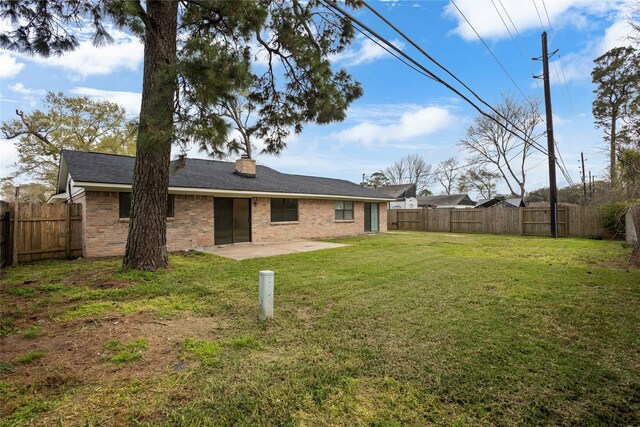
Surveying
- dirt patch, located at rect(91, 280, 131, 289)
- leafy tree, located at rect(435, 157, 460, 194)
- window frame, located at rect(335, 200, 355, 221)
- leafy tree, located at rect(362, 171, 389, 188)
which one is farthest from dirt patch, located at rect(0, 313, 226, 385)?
leafy tree, located at rect(362, 171, 389, 188)

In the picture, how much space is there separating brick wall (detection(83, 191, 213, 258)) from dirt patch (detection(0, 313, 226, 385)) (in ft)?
20.1

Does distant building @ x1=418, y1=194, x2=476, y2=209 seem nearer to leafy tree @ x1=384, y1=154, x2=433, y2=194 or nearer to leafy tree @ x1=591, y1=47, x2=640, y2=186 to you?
leafy tree @ x1=384, y1=154, x2=433, y2=194

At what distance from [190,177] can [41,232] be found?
4.70 m

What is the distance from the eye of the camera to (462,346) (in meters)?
Answer: 3.23

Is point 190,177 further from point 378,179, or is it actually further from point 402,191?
point 378,179

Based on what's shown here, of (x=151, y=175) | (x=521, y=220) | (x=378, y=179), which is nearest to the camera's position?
(x=151, y=175)

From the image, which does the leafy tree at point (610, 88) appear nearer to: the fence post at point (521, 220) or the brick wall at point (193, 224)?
the fence post at point (521, 220)

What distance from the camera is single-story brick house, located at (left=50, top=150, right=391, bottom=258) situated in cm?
924

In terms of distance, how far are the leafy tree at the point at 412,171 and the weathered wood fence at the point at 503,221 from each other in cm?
3113

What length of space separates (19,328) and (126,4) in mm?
4958

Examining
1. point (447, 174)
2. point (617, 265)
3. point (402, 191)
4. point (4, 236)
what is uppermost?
point (447, 174)

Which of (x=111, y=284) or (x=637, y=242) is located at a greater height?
(x=637, y=242)

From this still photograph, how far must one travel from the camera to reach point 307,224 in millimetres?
15133

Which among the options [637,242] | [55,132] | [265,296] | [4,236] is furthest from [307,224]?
Result: [55,132]
